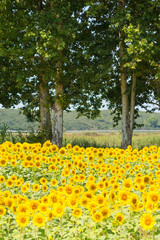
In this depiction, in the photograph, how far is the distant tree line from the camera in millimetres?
11570

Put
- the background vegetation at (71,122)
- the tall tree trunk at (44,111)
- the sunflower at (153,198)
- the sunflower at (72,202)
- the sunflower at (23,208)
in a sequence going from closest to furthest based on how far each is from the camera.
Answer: the sunflower at (23,208) < the sunflower at (153,198) < the sunflower at (72,202) < the tall tree trunk at (44,111) < the background vegetation at (71,122)

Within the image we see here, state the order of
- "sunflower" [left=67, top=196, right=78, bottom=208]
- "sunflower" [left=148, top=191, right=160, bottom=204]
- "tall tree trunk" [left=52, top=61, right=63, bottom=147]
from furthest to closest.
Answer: "tall tree trunk" [left=52, top=61, right=63, bottom=147]
"sunflower" [left=67, top=196, right=78, bottom=208]
"sunflower" [left=148, top=191, right=160, bottom=204]

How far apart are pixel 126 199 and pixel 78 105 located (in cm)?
1218

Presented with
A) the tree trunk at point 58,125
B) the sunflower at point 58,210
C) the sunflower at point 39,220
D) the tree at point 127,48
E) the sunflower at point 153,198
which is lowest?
the sunflower at point 39,220

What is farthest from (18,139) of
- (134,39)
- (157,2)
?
(157,2)

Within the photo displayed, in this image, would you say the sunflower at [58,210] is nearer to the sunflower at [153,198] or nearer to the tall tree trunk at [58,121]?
the sunflower at [153,198]

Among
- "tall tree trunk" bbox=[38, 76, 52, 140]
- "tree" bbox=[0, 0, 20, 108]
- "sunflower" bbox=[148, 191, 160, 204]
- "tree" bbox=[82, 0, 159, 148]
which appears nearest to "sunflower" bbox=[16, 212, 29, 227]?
"sunflower" bbox=[148, 191, 160, 204]

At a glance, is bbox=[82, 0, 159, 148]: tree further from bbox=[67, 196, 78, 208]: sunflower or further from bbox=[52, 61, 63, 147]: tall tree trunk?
bbox=[67, 196, 78, 208]: sunflower

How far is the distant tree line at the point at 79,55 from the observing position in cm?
1157

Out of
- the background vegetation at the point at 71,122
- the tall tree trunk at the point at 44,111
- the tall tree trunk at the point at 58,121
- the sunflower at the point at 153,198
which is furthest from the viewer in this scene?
the background vegetation at the point at 71,122

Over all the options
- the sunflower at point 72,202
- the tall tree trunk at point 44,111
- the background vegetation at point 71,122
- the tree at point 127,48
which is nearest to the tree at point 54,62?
the tall tree trunk at point 44,111

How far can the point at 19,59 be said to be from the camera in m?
12.7

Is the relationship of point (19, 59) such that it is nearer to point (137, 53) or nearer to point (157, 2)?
point (137, 53)

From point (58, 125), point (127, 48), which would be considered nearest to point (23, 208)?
point (127, 48)
